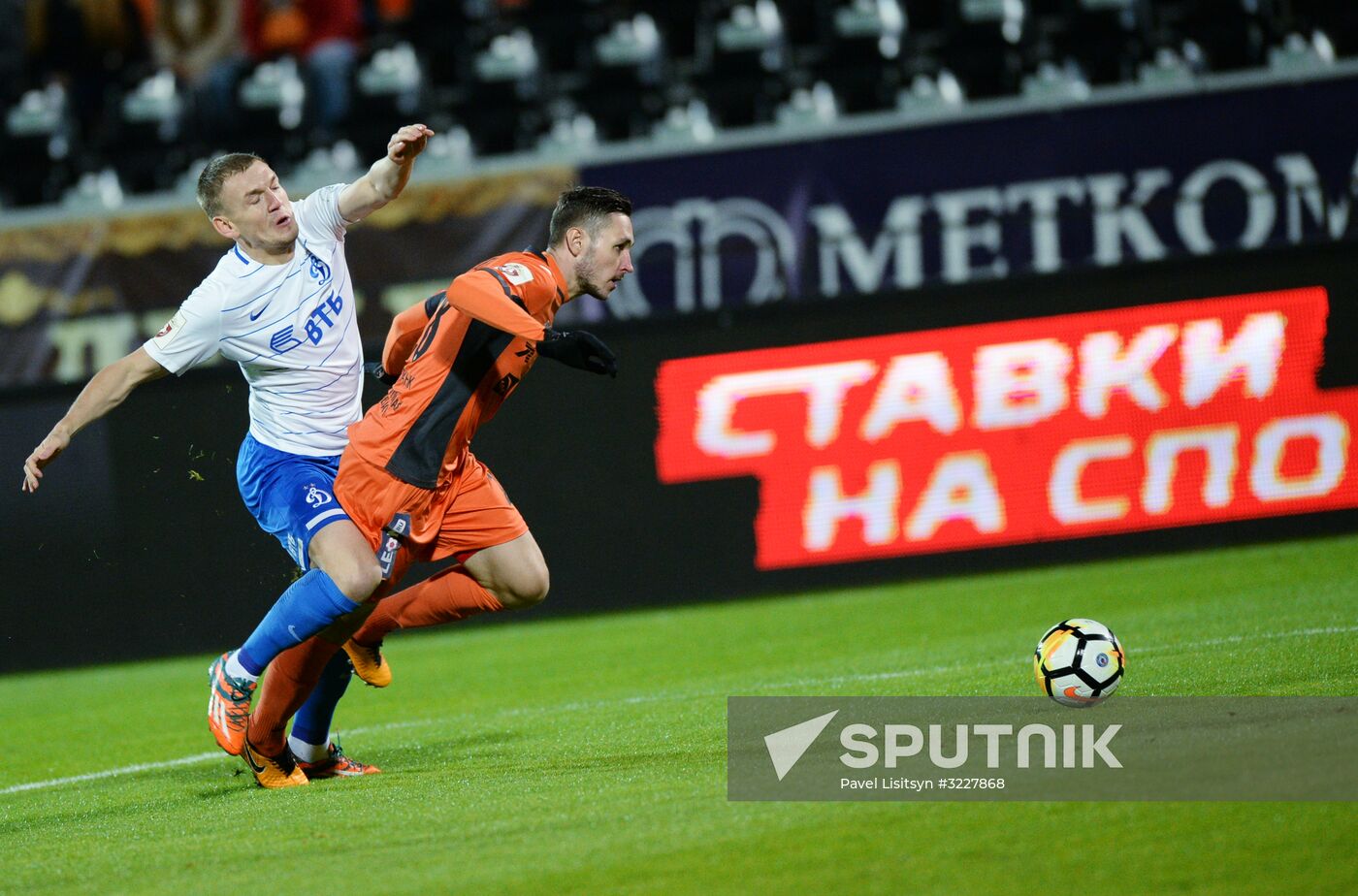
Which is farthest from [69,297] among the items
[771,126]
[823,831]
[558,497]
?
[823,831]

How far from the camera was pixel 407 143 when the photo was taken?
5.75 m

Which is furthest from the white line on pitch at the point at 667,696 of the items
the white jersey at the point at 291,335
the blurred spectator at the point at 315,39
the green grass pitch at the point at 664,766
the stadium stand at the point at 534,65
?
the blurred spectator at the point at 315,39

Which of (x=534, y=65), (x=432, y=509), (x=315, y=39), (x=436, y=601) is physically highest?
(x=315, y=39)

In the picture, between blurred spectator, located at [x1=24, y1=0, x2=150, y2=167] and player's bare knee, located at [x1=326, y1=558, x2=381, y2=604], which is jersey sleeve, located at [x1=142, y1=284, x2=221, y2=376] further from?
blurred spectator, located at [x1=24, y1=0, x2=150, y2=167]

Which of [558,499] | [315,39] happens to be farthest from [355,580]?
[315,39]

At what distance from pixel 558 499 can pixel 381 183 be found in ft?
15.1

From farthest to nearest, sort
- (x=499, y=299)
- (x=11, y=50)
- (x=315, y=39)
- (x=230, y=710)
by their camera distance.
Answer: (x=11, y=50) → (x=315, y=39) → (x=230, y=710) → (x=499, y=299)

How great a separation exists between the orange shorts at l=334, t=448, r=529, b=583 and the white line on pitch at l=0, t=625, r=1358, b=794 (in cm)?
146

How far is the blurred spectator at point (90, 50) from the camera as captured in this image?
1491 cm

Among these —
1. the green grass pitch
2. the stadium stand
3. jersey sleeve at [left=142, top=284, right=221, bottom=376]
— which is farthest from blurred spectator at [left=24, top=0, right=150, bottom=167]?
jersey sleeve at [left=142, top=284, right=221, bottom=376]

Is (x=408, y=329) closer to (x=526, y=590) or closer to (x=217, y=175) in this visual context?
(x=217, y=175)

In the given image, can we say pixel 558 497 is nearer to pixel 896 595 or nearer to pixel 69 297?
pixel 896 595

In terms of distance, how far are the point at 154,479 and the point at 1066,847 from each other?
24.6 feet

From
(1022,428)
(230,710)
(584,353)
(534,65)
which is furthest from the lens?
(534,65)
